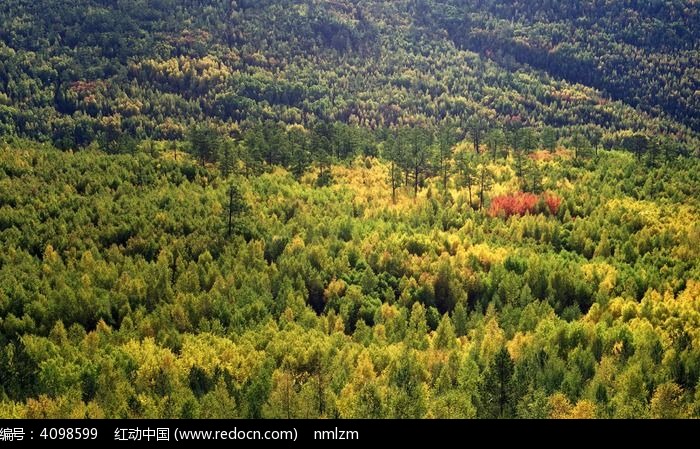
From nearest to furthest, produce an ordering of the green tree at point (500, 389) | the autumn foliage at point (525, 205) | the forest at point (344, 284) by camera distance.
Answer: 1. the green tree at point (500, 389)
2. the forest at point (344, 284)
3. the autumn foliage at point (525, 205)

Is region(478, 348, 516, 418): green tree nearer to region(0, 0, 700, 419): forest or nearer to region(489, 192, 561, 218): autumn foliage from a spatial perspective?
region(0, 0, 700, 419): forest
